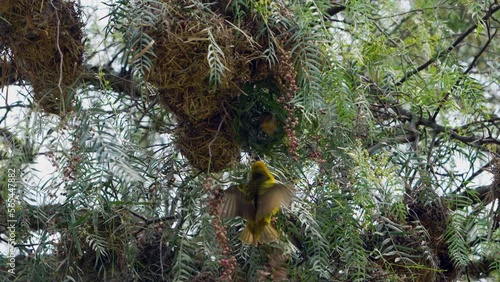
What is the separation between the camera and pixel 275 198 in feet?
8.16

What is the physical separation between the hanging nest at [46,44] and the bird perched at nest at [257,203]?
0.57 meters

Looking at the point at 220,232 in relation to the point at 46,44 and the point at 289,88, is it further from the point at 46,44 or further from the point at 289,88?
the point at 46,44

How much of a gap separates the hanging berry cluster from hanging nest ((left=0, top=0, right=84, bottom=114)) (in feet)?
2.04

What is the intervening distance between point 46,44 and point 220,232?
79cm

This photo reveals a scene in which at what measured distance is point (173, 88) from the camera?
242 centimetres

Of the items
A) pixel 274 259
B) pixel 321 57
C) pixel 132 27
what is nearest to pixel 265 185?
pixel 274 259

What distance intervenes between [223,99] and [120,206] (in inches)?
19.9

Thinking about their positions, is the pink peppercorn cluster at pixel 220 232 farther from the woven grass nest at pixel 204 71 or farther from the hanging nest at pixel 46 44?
the hanging nest at pixel 46 44

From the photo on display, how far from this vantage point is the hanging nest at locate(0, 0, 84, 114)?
8.23 ft

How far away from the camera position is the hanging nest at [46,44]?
2.51m

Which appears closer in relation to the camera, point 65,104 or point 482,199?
point 65,104

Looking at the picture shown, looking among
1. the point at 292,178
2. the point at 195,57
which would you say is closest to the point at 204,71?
the point at 195,57

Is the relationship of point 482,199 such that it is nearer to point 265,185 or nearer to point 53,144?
point 265,185

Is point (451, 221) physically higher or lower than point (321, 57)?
lower
